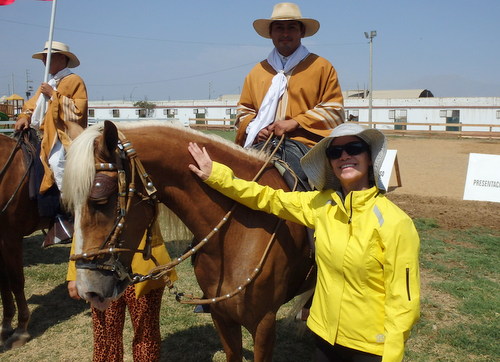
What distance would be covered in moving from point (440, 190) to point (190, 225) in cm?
1072

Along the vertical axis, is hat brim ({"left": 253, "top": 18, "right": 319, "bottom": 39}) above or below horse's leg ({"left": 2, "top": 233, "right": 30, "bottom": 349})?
above

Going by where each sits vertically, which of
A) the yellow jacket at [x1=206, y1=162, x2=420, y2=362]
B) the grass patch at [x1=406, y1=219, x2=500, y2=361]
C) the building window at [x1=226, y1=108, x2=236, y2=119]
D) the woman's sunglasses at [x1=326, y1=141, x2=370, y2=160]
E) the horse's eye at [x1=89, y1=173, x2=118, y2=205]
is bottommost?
the grass patch at [x1=406, y1=219, x2=500, y2=361]

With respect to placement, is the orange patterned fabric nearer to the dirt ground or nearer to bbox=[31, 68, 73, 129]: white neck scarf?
bbox=[31, 68, 73, 129]: white neck scarf

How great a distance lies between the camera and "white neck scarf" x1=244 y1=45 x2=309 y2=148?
304cm

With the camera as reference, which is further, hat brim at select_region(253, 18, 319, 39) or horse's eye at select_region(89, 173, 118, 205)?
hat brim at select_region(253, 18, 319, 39)

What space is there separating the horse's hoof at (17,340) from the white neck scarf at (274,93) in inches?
128

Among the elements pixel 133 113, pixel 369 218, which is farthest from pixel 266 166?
pixel 133 113

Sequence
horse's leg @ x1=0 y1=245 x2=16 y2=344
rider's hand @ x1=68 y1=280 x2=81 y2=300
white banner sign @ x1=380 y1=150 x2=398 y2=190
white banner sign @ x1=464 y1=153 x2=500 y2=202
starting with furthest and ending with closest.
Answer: white banner sign @ x1=380 y1=150 x2=398 y2=190 < white banner sign @ x1=464 y1=153 x2=500 y2=202 < horse's leg @ x1=0 y1=245 x2=16 y2=344 < rider's hand @ x1=68 y1=280 x2=81 y2=300

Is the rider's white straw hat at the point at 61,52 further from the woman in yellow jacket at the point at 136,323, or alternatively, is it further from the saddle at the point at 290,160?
the saddle at the point at 290,160

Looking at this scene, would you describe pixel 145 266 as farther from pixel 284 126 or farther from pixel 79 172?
pixel 284 126

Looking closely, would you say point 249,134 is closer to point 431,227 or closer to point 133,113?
point 431,227

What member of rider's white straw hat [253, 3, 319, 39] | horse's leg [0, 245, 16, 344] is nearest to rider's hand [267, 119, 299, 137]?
rider's white straw hat [253, 3, 319, 39]

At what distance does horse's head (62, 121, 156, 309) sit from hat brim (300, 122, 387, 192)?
911 millimetres

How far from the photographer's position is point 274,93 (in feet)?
9.95
